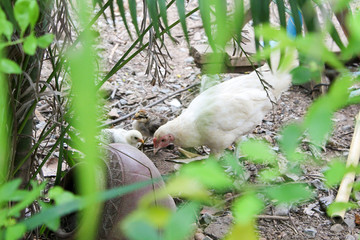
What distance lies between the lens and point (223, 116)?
288 cm

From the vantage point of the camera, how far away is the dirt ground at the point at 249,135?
8.07ft

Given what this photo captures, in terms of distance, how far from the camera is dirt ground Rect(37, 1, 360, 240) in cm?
246

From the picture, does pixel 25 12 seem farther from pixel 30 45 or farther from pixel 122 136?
pixel 122 136

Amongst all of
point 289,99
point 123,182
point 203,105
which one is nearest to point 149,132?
point 203,105

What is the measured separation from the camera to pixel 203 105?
2893 mm

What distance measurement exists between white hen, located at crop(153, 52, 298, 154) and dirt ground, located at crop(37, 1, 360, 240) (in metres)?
0.19

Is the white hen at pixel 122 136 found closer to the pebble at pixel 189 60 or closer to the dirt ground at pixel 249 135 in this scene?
the dirt ground at pixel 249 135

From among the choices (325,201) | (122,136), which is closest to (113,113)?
(122,136)

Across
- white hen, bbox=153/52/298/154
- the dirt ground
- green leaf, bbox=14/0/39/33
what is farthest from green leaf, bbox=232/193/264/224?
white hen, bbox=153/52/298/154

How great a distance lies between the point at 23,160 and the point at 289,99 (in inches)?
99.0

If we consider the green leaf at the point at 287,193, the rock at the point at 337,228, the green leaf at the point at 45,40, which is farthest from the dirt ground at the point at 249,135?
the green leaf at the point at 287,193

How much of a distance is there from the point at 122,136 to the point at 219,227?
2.82ft

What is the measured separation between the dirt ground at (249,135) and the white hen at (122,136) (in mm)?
161

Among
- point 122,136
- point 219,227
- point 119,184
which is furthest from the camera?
point 122,136
